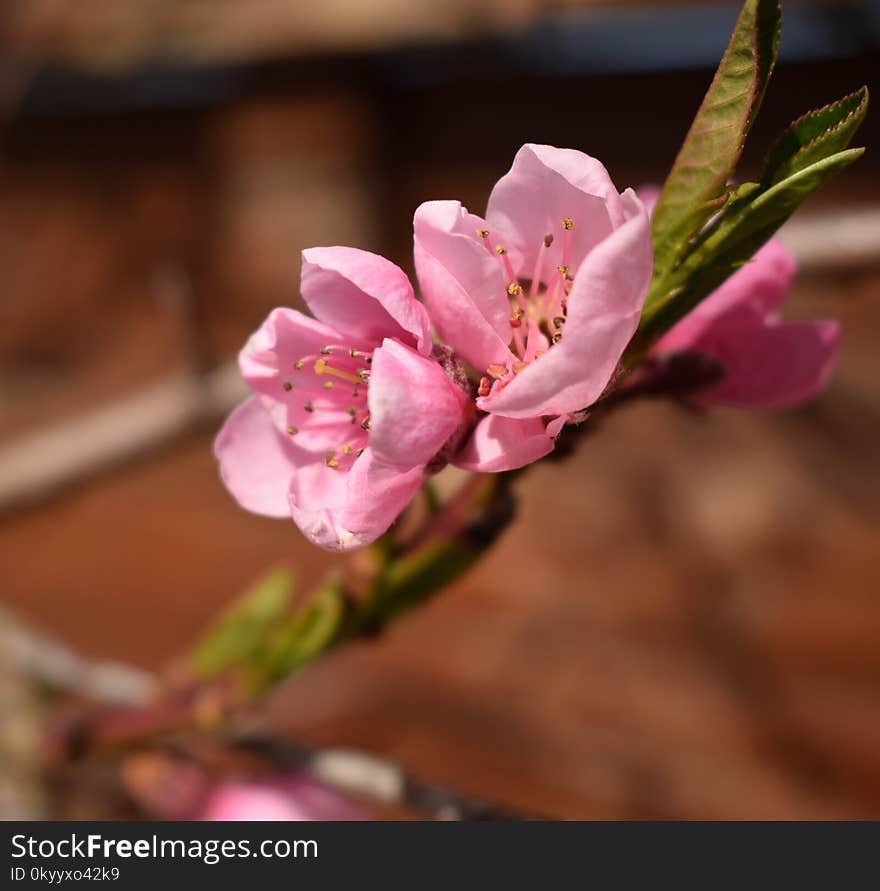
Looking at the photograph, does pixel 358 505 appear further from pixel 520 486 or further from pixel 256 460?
pixel 520 486

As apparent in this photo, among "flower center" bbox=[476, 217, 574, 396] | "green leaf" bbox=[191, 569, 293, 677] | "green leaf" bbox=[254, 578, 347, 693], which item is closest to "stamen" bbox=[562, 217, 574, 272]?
"flower center" bbox=[476, 217, 574, 396]

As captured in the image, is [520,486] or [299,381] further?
[520,486]

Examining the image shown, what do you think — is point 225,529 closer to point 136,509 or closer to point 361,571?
point 136,509

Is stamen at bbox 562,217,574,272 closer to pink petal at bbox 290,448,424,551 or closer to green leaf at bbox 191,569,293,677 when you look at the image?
pink petal at bbox 290,448,424,551

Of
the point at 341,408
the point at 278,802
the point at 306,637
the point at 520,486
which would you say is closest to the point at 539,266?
the point at 341,408

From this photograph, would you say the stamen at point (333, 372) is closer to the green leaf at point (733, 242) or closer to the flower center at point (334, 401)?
the flower center at point (334, 401)

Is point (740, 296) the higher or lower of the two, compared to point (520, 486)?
lower
